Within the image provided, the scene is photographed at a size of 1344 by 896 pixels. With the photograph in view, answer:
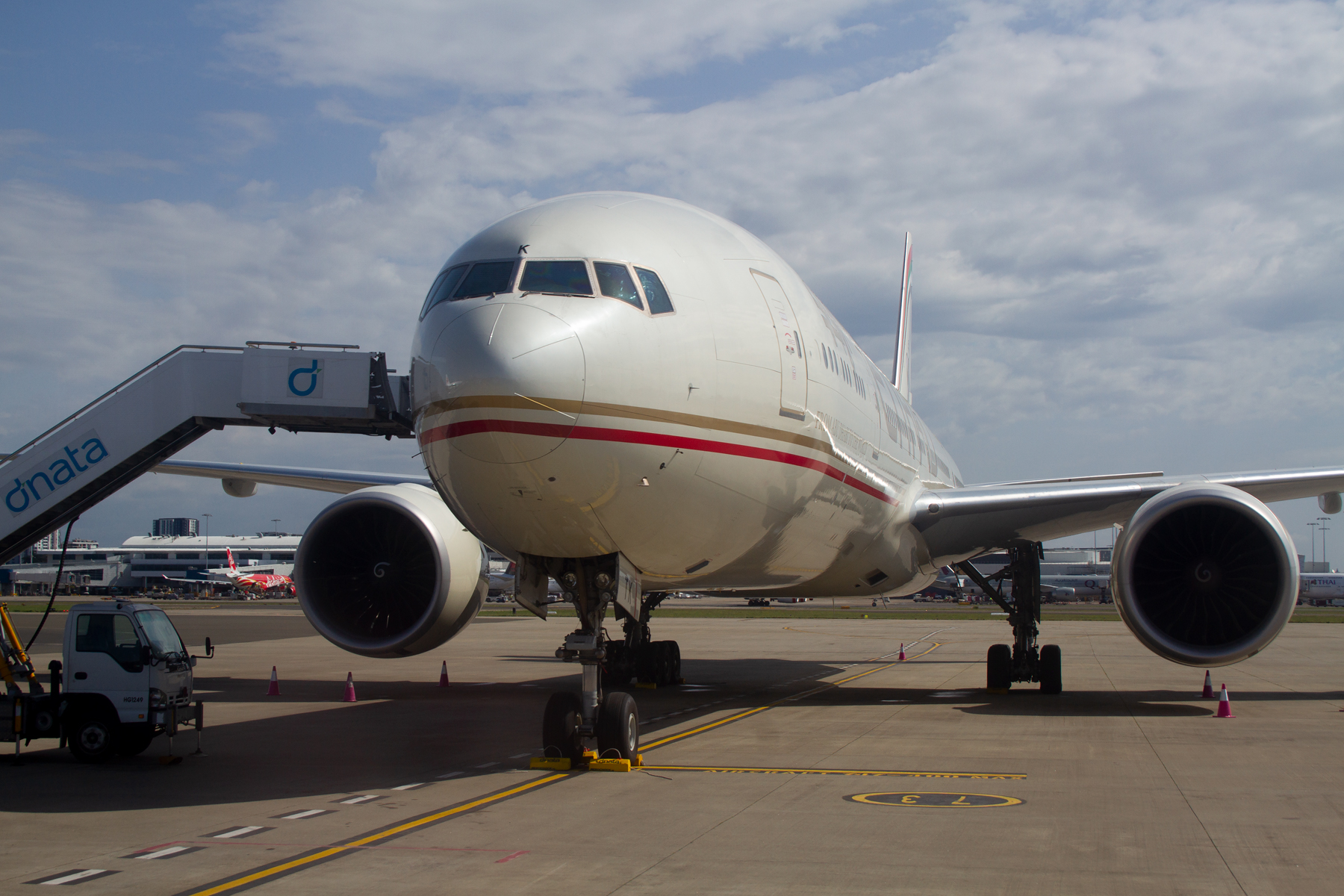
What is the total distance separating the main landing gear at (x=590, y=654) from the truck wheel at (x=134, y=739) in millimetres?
3840

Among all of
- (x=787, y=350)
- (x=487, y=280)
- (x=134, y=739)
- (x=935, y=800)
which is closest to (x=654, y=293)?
(x=487, y=280)

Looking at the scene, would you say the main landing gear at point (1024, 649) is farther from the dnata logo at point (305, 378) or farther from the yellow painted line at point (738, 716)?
the dnata logo at point (305, 378)

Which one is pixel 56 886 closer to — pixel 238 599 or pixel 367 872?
pixel 367 872

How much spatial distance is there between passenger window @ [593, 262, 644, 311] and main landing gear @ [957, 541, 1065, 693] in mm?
10055

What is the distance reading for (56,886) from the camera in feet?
18.7

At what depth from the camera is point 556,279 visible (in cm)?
808

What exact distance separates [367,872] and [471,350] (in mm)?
3292

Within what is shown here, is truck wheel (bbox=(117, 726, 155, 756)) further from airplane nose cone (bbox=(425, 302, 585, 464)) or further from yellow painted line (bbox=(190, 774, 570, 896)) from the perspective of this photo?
airplane nose cone (bbox=(425, 302, 585, 464))

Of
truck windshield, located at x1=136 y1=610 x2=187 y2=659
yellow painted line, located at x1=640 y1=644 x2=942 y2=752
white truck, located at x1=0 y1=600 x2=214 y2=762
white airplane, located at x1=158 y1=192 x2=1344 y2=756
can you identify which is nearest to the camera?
white airplane, located at x1=158 y1=192 x2=1344 y2=756

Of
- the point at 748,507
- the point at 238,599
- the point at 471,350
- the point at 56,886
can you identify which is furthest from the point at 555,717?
the point at 238,599

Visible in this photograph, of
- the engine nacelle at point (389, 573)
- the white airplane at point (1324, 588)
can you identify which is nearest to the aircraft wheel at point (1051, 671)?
the engine nacelle at point (389, 573)

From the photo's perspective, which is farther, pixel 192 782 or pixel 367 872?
pixel 192 782

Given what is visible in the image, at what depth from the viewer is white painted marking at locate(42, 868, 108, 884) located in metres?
5.79

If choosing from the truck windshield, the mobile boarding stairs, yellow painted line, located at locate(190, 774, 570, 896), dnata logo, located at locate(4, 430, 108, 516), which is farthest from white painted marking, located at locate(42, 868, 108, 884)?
dnata logo, located at locate(4, 430, 108, 516)
